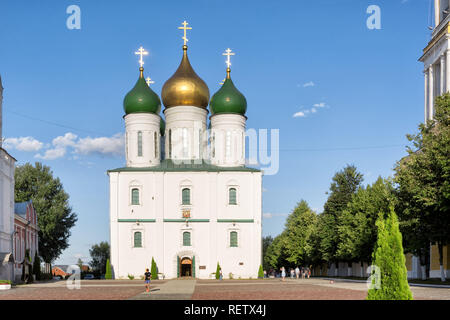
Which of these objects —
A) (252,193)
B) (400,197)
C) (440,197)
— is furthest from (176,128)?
(440,197)

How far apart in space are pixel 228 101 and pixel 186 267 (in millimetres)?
16366

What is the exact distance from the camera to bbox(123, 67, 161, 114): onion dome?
178ft

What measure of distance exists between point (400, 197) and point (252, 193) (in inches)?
850

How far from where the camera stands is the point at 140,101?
54.3 meters

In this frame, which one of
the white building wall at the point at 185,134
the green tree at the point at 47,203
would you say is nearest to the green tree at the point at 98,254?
the green tree at the point at 47,203

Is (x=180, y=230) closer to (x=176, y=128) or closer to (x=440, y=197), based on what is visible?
(x=176, y=128)

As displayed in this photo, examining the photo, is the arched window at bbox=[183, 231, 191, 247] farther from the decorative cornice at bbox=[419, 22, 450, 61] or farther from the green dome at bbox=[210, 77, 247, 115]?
the decorative cornice at bbox=[419, 22, 450, 61]

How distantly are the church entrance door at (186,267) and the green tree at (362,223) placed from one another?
1349 centimetres

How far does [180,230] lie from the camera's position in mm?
51125

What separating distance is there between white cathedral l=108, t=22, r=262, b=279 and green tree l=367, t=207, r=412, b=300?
36356mm

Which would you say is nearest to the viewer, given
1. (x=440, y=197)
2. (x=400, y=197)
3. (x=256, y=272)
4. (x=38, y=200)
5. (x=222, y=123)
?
(x=440, y=197)

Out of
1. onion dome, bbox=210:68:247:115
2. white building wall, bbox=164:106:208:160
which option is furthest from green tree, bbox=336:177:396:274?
white building wall, bbox=164:106:208:160

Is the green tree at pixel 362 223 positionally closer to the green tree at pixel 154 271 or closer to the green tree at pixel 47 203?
the green tree at pixel 154 271

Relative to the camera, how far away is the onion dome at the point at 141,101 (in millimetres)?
54250
